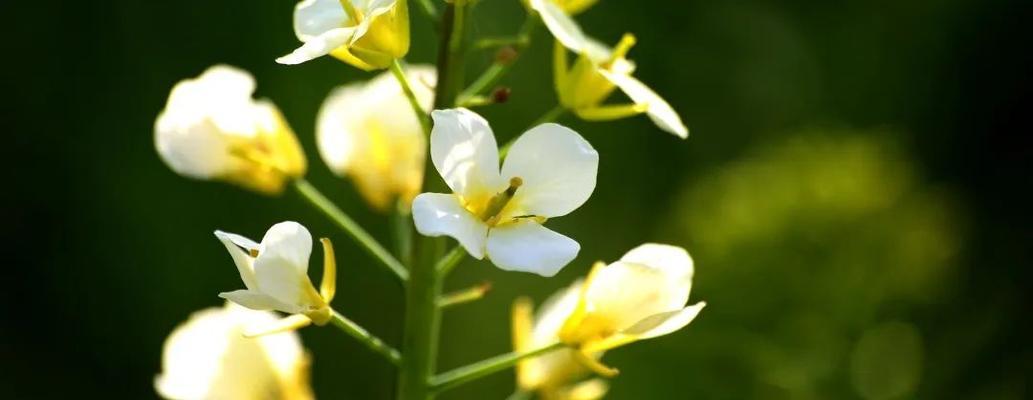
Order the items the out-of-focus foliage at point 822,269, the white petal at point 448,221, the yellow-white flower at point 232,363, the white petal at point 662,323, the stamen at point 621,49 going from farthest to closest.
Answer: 1. the out-of-focus foliage at point 822,269
2. the yellow-white flower at point 232,363
3. the stamen at point 621,49
4. the white petal at point 662,323
5. the white petal at point 448,221

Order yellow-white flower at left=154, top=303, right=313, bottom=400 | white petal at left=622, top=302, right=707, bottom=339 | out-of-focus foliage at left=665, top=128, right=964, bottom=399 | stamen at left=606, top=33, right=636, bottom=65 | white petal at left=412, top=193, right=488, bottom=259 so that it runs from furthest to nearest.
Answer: out-of-focus foliage at left=665, top=128, right=964, bottom=399
yellow-white flower at left=154, top=303, right=313, bottom=400
stamen at left=606, top=33, right=636, bottom=65
white petal at left=622, top=302, right=707, bottom=339
white petal at left=412, top=193, right=488, bottom=259

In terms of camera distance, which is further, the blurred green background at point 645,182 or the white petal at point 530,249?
the blurred green background at point 645,182

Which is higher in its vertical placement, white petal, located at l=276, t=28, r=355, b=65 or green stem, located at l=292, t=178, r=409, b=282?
white petal, located at l=276, t=28, r=355, b=65

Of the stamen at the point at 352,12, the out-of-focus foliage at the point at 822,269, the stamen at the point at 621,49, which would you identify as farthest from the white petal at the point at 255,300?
the out-of-focus foliage at the point at 822,269

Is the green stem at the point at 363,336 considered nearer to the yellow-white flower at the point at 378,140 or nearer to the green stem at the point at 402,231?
the green stem at the point at 402,231

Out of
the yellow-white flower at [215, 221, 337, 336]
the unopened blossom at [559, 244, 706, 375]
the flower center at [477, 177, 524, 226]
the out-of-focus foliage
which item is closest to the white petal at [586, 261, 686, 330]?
the unopened blossom at [559, 244, 706, 375]

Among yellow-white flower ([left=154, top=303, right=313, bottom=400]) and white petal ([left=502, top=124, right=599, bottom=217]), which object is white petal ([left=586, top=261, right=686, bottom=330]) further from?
yellow-white flower ([left=154, top=303, right=313, bottom=400])

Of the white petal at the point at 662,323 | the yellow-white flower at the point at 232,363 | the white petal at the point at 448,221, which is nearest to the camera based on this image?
the white petal at the point at 448,221

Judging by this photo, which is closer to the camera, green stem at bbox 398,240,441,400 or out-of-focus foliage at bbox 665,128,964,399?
green stem at bbox 398,240,441,400
